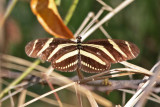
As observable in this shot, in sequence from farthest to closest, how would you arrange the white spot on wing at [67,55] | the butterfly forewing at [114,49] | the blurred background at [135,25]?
the blurred background at [135,25] < the white spot on wing at [67,55] < the butterfly forewing at [114,49]

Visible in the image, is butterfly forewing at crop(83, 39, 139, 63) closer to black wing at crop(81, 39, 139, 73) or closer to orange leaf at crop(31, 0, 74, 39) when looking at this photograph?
black wing at crop(81, 39, 139, 73)

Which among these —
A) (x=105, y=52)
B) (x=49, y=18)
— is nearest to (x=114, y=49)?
(x=105, y=52)

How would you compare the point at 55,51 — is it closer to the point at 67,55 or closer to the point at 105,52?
the point at 67,55

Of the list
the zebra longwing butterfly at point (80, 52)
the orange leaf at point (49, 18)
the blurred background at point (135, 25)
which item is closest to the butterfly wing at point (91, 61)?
the zebra longwing butterfly at point (80, 52)

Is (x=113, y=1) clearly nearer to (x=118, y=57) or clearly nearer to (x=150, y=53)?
(x=150, y=53)

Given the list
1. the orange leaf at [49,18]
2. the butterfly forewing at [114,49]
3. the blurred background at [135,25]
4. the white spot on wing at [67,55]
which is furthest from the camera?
the blurred background at [135,25]

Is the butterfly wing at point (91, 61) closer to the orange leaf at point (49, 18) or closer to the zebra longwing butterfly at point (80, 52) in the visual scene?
the zebra longwing butterfly at point (80, 52)
